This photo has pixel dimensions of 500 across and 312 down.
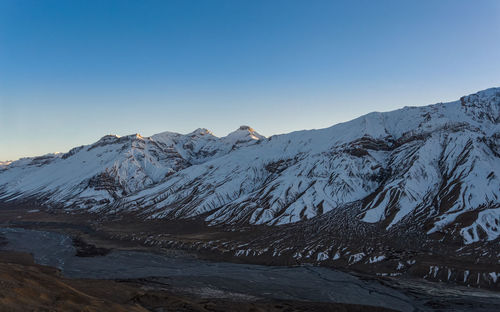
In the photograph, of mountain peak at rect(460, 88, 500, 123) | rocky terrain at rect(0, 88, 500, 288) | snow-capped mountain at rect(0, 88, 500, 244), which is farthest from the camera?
mountain peak at rect(460, 88, 500, 123)

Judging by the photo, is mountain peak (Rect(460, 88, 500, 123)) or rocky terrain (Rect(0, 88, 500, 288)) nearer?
rocky terrain (Rect(0, 88, 500, 288))

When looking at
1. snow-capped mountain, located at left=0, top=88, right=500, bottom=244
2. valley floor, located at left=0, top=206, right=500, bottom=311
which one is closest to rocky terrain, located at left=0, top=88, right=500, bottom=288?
snow-capped mountain, located at left=0, top=88, right=500, bottom=244

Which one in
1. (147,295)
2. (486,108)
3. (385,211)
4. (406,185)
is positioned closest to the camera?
(147,295)

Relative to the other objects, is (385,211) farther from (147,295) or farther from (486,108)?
(486,108)

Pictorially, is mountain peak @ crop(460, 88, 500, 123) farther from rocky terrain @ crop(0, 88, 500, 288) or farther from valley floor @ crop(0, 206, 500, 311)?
valley floor @ crop(0, 206, 500, 311)

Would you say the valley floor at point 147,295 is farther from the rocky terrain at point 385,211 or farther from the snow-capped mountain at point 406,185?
the snow-capped mountain at point 406,185

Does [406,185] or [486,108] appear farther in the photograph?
[486,108]

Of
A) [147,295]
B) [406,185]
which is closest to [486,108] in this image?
[406,185]

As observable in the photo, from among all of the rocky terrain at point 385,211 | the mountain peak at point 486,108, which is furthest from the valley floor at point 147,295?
the mountain peak at point 486,108

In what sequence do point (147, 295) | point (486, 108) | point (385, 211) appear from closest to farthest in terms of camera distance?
point (147, 295), point (385, 211), point (486, 108)

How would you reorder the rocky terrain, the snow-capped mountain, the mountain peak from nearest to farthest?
the rocky terrain < the snow-capped mountain < the mountain peak

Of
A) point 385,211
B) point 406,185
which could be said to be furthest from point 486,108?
point 385,211

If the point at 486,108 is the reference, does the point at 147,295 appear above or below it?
below

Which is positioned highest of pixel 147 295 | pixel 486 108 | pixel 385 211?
pixel 486 108
